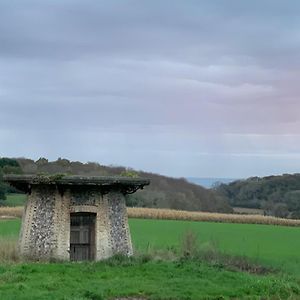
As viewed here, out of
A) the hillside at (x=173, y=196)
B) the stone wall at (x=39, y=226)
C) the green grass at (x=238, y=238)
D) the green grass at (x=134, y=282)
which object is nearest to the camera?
the green grass at (x=134, y=282)

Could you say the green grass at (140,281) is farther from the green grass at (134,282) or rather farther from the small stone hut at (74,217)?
the small stone hut at (74,217)

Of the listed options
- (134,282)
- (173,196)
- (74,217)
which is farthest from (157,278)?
(173,196)

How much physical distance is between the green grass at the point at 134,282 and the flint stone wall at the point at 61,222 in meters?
1.62

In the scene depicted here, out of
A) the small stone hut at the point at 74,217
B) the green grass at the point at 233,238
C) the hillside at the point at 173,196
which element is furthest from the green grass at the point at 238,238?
the hillside at the point at 173,196

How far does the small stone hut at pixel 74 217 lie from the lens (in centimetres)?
2139

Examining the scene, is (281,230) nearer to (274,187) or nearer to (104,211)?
(104,211)

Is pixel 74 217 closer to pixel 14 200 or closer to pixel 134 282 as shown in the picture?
pixel 134 282

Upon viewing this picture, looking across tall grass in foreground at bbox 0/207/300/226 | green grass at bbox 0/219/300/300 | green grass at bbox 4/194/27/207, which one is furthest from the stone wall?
green grass at bbox 4/194/27/207

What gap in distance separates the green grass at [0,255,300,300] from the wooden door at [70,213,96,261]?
218 centimetres

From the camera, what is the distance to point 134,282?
16859 millimetres

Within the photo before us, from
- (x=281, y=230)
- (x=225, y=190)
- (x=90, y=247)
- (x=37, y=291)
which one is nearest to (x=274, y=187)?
(x=225, y=190)

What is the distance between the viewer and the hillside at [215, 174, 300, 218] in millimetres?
64375

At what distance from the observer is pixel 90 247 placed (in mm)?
22500

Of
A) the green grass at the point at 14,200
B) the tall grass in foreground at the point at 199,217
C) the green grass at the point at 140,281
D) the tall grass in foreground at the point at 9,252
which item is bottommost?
the green grass at the point at 140,281
